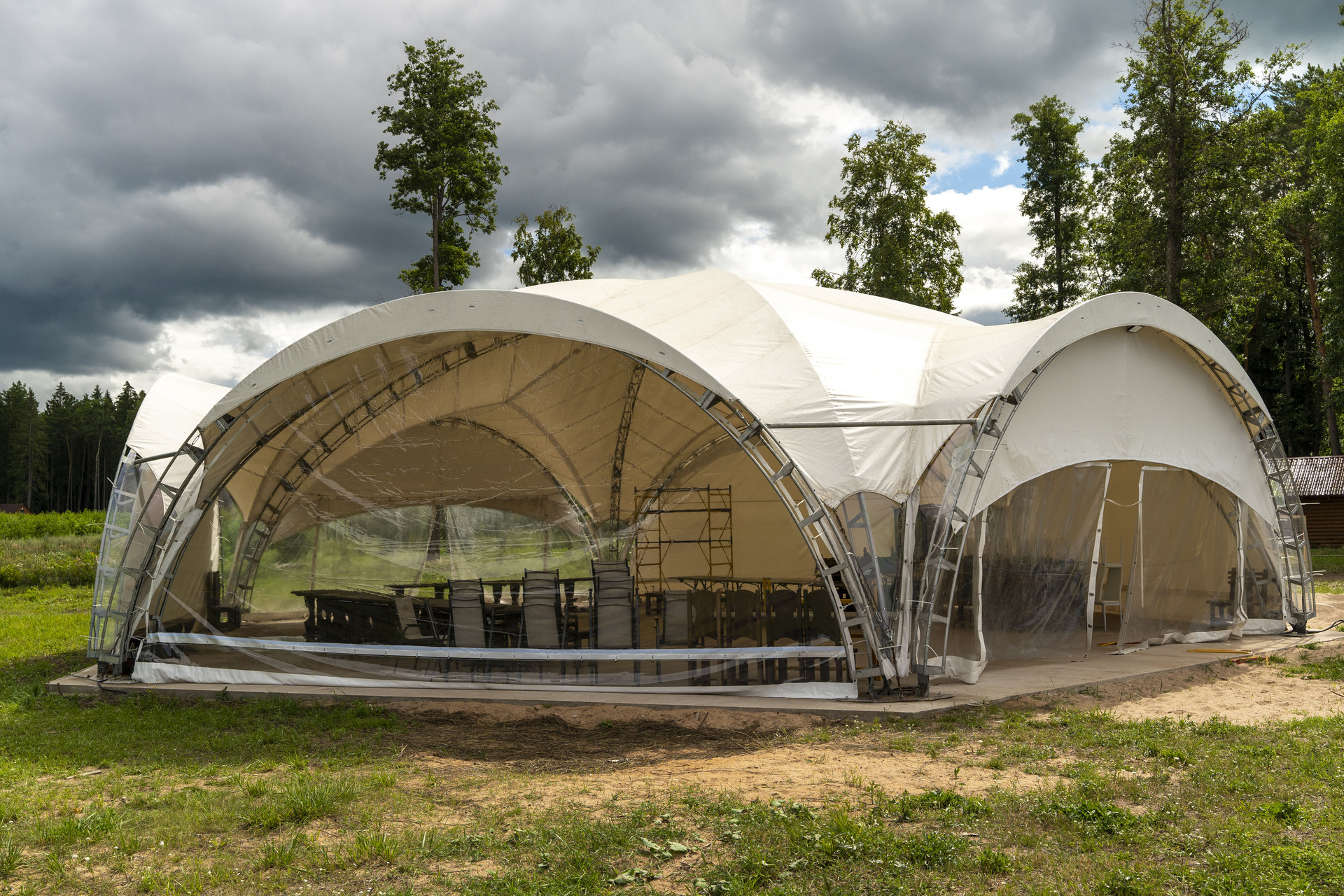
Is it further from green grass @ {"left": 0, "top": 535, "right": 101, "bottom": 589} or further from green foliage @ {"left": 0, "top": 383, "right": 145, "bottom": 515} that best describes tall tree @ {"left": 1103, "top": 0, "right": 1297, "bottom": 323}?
green foliage @ {"left": 0, "top": 383, "right": 145, "bottom": 515}

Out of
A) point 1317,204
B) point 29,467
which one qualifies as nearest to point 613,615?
point 1317,204

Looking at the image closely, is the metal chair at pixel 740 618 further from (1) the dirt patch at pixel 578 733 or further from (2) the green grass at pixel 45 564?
(2) the green grass at pixel 45 564

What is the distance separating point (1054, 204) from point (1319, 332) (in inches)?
382

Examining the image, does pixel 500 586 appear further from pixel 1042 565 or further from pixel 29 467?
pixel 29 467

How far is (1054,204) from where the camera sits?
29344 mm

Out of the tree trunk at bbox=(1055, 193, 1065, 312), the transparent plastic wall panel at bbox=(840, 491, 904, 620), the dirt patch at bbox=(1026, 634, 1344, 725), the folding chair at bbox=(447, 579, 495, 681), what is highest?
the tree trunk at bbox=(1055, 193, 1065, 312)

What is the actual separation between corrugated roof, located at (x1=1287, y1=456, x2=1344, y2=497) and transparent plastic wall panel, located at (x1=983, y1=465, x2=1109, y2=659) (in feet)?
60.1

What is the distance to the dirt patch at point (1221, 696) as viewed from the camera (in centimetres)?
701

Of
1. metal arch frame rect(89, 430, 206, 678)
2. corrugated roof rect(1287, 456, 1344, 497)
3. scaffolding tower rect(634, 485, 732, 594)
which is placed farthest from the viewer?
corrugated roof rect(1287, 456, 1344, 497)

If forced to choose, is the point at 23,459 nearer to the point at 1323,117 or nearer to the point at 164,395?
the point at 164,395

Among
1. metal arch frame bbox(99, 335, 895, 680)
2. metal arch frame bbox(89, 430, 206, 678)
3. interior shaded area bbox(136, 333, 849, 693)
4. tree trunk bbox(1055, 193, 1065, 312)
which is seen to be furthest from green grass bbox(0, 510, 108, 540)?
tree trunk bbox(1055, 193, 1065, 312)

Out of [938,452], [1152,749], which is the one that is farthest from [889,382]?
[1152,749]

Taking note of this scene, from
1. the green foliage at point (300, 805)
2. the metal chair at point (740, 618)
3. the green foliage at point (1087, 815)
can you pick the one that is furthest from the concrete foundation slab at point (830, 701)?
the green foliage at point (300, 805)

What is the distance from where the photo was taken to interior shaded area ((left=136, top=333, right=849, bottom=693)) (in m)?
8.28
